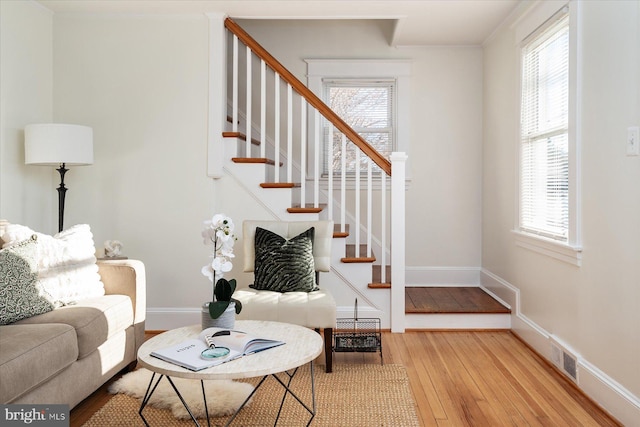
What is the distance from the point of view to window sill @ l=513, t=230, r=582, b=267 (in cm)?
287

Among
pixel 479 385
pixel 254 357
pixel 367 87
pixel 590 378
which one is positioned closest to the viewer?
pixel 254 357

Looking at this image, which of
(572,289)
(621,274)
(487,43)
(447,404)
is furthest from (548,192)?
(487,43)

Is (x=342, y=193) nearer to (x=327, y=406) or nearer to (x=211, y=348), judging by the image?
(x=327, y=406)

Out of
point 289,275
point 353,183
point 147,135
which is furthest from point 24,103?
point 353,183

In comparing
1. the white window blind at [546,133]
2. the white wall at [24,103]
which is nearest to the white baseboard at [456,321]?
the white window blind at [546,133]

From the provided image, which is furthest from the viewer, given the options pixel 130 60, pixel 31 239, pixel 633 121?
pixel 130 60

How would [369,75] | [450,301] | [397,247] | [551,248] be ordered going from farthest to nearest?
[369,75] < [450,301] < [397,247] < [551,248]

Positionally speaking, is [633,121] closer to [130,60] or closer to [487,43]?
[487,43]

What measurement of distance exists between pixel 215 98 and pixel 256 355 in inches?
99.0

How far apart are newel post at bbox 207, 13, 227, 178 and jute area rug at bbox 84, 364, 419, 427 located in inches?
71.1

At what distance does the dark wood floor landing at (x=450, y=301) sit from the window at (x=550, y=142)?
Answer: 0.68 meters

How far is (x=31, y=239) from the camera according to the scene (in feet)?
8.38

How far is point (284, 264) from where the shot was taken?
332cm

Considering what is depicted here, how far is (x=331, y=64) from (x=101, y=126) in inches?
85.8
